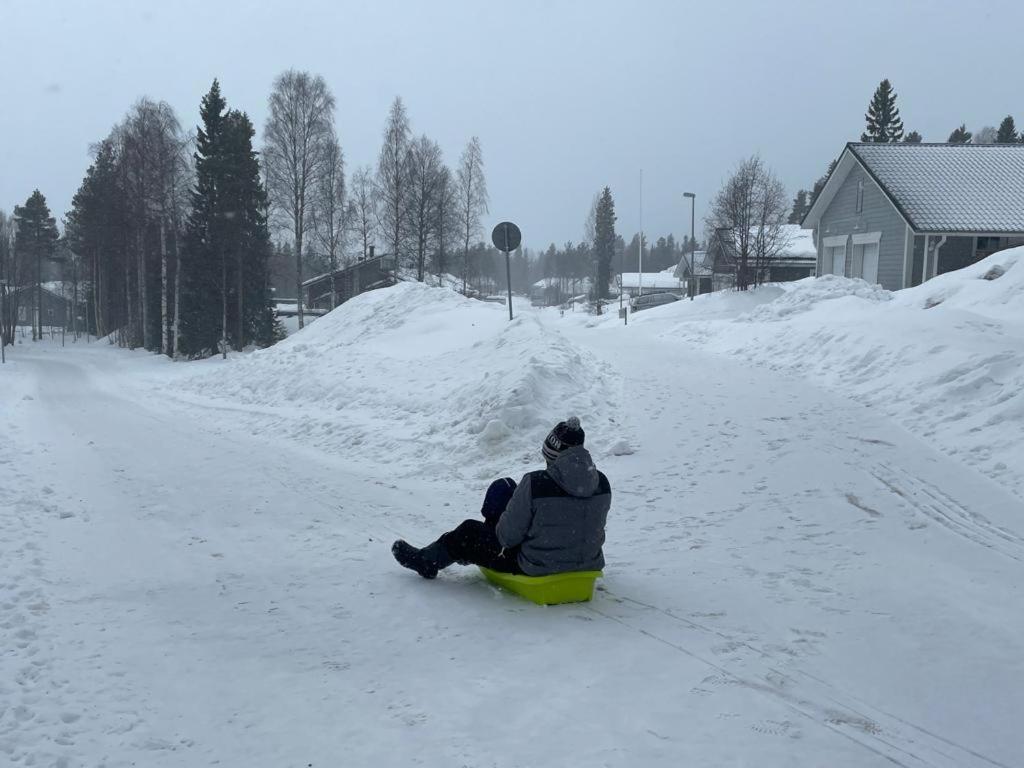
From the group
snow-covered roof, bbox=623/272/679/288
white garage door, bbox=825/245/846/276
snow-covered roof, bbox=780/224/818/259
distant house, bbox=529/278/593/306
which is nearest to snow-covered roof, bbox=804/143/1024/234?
white garage door, bbox=825/245/846/276

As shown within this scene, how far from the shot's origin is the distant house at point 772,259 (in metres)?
34.8

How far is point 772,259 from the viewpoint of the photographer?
34812 mm

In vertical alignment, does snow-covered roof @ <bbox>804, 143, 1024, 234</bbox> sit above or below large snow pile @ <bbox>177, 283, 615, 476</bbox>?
above

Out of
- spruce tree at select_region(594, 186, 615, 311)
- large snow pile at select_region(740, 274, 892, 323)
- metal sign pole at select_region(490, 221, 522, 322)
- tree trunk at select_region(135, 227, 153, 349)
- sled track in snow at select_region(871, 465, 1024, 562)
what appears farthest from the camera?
spruce tree at select_region(594, 186, 615, 311)

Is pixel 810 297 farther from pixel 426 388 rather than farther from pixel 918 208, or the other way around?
pixel 426 388

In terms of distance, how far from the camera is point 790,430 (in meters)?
10.2

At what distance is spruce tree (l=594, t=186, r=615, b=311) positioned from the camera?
89.6 metres

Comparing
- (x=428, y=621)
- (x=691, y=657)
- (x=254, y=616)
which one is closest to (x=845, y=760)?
(x=691, y=657)

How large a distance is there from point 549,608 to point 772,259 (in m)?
32.1

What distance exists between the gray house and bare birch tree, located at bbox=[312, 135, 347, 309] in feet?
77.5

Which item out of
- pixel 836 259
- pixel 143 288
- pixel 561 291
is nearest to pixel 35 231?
pixel 143 288

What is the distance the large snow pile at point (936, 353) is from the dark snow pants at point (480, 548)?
5.09m

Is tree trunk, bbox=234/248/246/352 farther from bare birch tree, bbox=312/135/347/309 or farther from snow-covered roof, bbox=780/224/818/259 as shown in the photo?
snow-covered roof, bbox=780/224/818/259

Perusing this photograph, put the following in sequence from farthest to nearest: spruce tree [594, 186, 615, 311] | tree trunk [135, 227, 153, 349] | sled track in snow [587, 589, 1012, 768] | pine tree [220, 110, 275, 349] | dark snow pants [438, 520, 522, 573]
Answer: spruce tree [594, 186, 615, 311] → tree trunk [135, 227, 153, 349] → pine tree [220, 110, 275, 349] → dark snow pants [438, 520, 522, 573] → sled track in snow [587, 589, 1012, 768]
